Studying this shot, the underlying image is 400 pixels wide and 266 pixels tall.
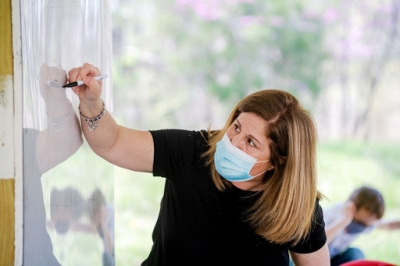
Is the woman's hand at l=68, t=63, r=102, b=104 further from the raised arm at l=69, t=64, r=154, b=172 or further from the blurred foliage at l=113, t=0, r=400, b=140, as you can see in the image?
the blurred foliage at l=113, t=0, r=400, b=140

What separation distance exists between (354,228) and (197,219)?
1.46 metres

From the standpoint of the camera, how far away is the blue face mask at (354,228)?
8.58 ft

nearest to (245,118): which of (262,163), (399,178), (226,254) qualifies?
(262,163)

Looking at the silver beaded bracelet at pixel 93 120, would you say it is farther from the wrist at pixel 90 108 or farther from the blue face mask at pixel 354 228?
the blue face mask at pixel 354 228

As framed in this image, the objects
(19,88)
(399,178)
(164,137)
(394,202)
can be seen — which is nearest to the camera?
(19,88)

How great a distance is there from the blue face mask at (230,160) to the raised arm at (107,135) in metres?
0.19

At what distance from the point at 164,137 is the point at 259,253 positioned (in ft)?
1.43

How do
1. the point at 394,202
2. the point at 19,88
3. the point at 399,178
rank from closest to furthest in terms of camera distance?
the point at 19,88, the point at 394,202, the point at 399,178

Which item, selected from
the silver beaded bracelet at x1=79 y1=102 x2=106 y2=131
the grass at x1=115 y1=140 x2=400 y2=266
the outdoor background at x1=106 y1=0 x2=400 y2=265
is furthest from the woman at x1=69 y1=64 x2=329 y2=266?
the outdoor background at x1=106 y1=0 x2=400 y2=265

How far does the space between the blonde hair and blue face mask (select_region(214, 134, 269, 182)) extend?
5 cm

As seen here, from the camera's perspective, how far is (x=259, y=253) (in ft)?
4.84

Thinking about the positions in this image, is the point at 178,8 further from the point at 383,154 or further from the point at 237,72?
the point at 383,154

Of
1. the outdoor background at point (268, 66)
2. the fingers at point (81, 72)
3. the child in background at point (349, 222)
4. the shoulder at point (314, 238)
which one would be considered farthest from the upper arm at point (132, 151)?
the outdoor background at point (268, 66)

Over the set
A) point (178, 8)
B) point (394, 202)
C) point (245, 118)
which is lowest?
point (394, 202)
